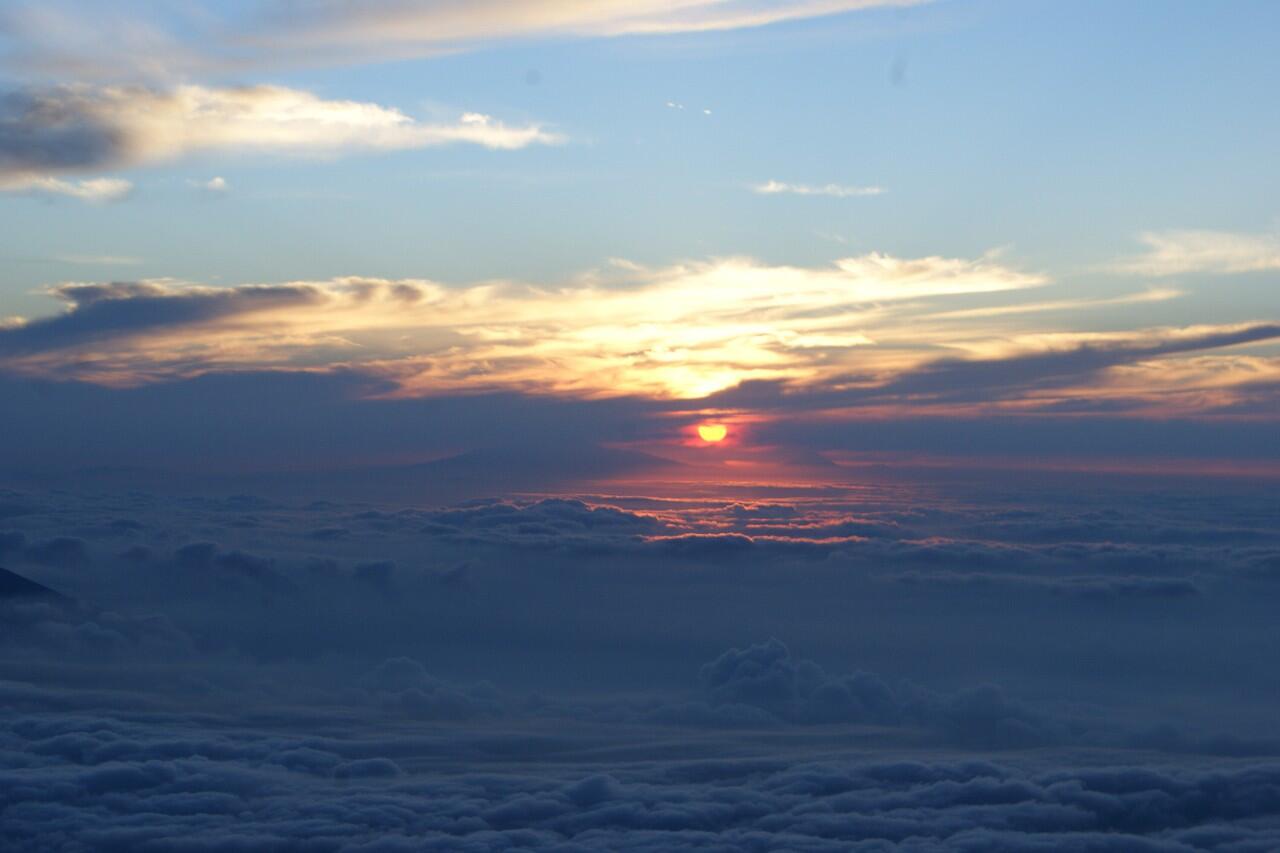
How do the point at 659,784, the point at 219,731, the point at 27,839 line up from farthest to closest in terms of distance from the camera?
the point at 219,731, the point at 659,784, the point at 27,839

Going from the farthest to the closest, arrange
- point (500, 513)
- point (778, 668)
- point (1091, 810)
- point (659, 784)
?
1. point (500, 513)
2. point (778, 668)
3. point (659, 784)
4. point (1091, 810)

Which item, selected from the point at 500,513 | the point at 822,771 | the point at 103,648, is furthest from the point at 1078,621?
the point at 103,648

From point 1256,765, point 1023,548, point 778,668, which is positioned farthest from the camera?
point 1023,548

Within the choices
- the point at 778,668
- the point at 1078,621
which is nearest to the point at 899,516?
the point at 1078,621

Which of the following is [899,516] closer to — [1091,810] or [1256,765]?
[1256,765]

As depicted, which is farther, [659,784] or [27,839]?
[659,784]

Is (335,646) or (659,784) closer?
(659,784)

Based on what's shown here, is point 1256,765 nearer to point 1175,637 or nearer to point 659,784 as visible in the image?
point 659,784

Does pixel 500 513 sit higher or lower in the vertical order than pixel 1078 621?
higher

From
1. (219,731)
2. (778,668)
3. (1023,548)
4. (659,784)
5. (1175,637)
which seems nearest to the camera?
(659,784)
